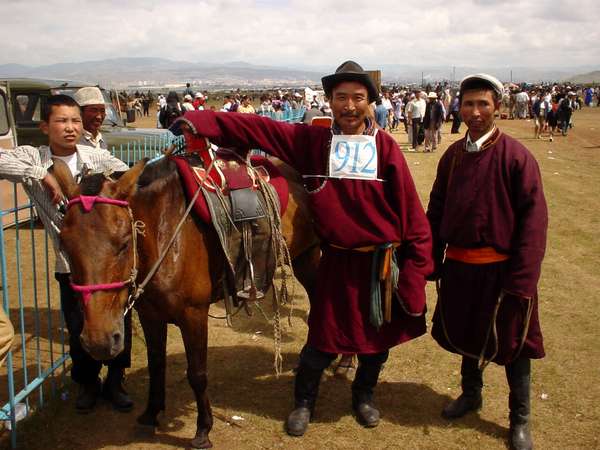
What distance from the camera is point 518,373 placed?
318 cm

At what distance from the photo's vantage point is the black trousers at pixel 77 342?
3.32 metres

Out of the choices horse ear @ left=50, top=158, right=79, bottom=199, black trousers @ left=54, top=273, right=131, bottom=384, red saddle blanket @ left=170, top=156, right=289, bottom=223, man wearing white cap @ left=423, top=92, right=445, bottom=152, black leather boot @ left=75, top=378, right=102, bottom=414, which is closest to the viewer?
horse ear @ left=50, top=158, right=79, bottom=199

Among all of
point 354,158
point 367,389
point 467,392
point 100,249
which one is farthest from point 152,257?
point 467,392

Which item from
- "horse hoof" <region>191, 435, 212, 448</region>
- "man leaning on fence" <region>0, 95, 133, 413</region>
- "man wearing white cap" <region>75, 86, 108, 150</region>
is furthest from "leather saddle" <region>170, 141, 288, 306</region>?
"man wearing white cap" <region>75, 86, 108, 150</region>

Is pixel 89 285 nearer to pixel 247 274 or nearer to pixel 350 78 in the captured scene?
pixel 247 274

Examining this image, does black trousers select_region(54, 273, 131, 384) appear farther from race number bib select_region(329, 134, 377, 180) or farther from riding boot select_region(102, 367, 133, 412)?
race number bib select_region(329, 134, 377, 180)

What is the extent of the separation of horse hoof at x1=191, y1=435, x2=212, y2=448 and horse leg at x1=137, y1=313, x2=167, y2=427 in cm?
35

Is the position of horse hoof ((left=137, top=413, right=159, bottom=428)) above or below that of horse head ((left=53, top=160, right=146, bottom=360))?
below

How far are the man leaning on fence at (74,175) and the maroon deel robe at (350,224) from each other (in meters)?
0.73

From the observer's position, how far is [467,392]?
11.6 feet

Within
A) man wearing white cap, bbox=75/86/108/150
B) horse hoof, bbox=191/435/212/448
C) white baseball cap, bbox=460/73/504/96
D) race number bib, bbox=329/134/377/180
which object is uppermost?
white baseball cap, bbox=460/73/504/96

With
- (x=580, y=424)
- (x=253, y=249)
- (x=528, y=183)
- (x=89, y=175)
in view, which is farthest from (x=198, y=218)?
(x=580, y=424)

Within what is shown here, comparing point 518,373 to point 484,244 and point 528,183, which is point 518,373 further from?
point 528,183

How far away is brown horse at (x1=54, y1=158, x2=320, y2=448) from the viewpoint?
2332 mm
